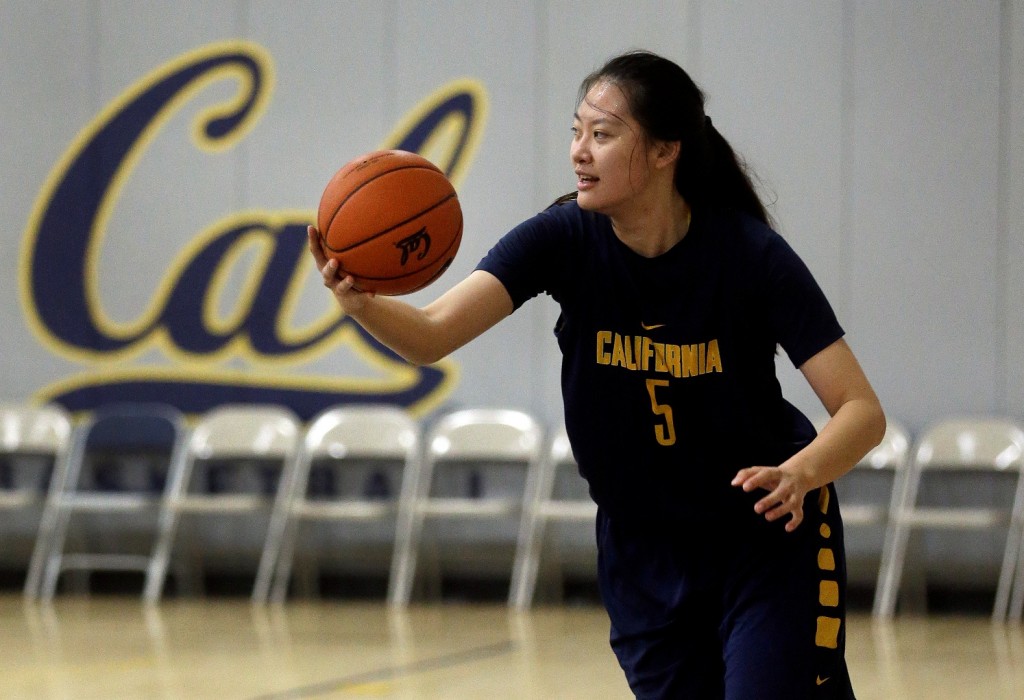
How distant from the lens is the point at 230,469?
7668 mm

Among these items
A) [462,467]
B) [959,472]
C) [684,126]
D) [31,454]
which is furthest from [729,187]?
[31,454]

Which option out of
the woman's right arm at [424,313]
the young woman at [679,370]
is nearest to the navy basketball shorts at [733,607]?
the young woman at [679,370]

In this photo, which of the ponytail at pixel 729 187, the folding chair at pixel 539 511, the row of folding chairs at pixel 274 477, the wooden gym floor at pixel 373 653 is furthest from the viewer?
the row of folding chairs at pixel 274 477

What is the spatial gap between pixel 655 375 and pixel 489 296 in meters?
0.34

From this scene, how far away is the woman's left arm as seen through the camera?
6.90ft

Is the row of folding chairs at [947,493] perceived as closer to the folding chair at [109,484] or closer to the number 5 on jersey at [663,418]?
the folding chair at [109,484]

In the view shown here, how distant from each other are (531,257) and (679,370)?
0.35m

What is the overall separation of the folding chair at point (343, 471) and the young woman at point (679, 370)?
459 centimetres

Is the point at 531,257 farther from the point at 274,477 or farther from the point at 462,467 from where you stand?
the point at 274,477

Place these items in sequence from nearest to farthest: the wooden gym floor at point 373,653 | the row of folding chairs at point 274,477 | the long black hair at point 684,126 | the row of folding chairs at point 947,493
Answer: the long black hair at point 684,126, the wooden gym floor at point 373,653, the row of folding chairs at point 947,493, the row of folding chairs at point 274,477

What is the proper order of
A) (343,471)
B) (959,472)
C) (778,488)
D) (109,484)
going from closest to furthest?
(778,488) → (959,472) → (343,471) → (109,484)

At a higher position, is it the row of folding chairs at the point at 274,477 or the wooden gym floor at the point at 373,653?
the row of folding chairs at the point at 274,477

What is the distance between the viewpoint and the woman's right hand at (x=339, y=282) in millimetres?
2268

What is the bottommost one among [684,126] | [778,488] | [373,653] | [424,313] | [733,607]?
[373,653]
